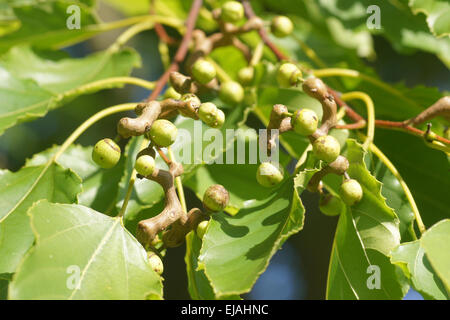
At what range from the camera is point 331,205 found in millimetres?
1065

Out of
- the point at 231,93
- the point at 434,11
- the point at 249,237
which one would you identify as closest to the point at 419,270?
the point at 249,237

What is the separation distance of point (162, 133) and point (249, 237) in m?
0.23

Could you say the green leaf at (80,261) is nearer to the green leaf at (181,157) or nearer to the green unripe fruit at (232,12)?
the green leaf at (181,157)

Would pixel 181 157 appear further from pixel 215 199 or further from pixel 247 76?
pixel 247 76

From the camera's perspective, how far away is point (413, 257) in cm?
90

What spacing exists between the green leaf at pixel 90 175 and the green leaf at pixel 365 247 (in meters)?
0.48

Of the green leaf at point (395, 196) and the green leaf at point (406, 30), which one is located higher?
the green leaf at point (406, 30)

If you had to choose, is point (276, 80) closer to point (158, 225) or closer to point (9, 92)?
point (158, 225)

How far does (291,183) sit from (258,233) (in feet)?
0.38

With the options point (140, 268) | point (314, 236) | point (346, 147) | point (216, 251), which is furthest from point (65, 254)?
point (314, 236)

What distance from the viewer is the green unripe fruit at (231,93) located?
122 cm

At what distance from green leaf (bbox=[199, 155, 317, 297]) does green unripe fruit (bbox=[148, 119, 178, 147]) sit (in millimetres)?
157

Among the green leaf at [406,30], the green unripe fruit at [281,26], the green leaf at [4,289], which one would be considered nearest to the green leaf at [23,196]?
the green leaf at [4,289]
